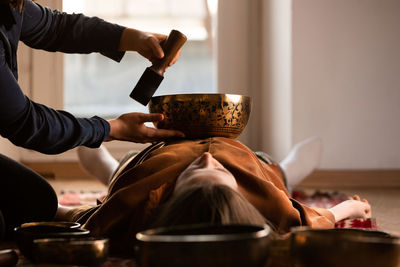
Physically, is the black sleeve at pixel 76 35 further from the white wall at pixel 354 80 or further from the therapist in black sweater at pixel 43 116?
the white wall at pixel 354 80

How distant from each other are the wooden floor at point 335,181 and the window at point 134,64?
0.54m

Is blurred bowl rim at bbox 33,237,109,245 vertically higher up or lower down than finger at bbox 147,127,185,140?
lower down

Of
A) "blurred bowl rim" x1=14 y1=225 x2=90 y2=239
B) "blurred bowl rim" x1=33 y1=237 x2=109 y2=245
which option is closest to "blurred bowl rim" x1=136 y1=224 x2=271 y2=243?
"blurred bowl rim" x1=33 y1=237 x2=109 y2=245

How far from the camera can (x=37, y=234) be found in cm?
93

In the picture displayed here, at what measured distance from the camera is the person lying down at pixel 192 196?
79cm

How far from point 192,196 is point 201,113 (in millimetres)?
554

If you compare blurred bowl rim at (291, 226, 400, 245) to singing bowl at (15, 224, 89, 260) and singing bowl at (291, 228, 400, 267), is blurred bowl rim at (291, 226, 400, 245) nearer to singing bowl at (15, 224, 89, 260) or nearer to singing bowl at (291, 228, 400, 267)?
singing bowl at (291, 228, 400, 267)

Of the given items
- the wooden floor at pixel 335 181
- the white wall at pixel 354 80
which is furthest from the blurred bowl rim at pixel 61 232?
the white wall at pixel 354 80

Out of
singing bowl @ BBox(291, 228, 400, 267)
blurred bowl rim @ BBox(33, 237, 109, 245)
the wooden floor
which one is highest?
singing bowl @ BBox(291, 228, 400, 267)

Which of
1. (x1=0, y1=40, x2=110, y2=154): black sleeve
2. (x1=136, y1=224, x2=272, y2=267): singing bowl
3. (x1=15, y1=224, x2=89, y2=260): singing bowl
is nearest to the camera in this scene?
(x1=136, y1=224, x2=272, y2=267): singing bowl

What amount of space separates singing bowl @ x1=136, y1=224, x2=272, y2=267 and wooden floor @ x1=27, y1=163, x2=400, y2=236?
5.95ft

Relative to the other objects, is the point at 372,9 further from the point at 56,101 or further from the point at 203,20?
the point at 56,101

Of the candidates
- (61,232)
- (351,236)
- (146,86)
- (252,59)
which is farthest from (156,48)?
(252,59)

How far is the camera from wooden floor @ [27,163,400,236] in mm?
2695
